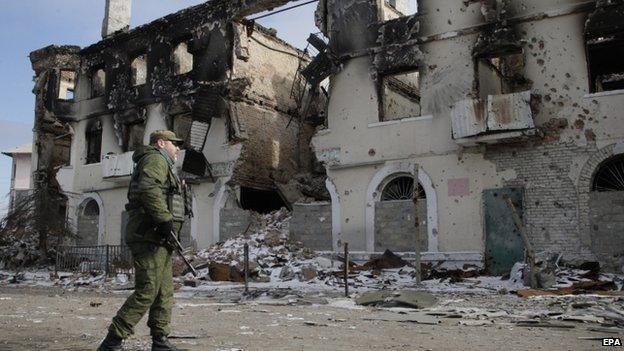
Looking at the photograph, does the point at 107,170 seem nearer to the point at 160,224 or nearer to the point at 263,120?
the point at 263,120

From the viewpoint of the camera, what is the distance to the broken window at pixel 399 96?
1692 cm

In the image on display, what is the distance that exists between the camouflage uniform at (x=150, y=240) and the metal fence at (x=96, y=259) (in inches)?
385

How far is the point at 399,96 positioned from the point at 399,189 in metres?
4.51

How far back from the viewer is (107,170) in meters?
21.5

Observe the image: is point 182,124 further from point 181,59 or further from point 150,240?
point 150,240

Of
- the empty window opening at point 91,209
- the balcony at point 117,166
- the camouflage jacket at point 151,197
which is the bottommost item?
the camouflage jacket at point 151,197

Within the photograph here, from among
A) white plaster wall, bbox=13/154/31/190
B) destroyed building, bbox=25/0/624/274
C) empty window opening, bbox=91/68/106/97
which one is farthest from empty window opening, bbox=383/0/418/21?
white plaster wall, bbox=13/154/31/190

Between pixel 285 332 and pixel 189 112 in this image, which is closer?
pixel 285 332

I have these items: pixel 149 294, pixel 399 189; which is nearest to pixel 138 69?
pixel 399 189

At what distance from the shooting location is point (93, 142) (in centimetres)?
2427

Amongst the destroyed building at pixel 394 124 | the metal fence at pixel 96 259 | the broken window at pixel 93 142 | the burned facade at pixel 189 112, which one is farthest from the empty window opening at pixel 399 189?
the broken window at pixel 93 142

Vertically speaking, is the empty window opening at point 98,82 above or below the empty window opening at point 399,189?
above

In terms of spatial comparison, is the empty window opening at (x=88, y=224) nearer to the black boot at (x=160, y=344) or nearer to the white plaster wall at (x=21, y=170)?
the black boot at (x=160, y=344)

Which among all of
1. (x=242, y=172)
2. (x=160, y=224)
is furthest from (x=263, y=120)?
(x=160, y=224)
